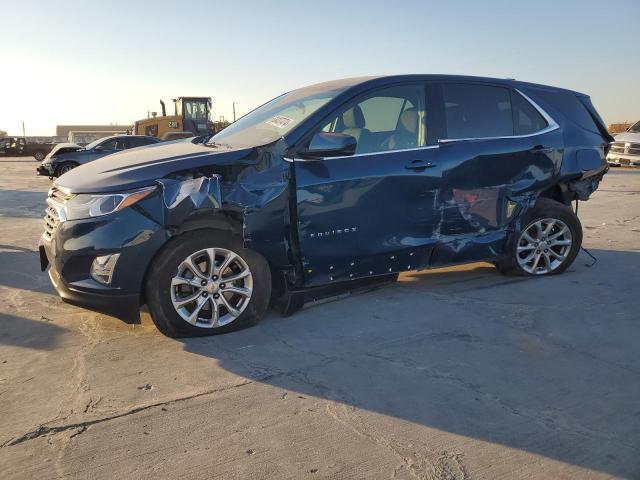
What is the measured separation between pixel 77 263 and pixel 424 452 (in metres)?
2.47

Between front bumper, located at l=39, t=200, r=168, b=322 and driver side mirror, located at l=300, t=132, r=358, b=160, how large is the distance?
1191 mm

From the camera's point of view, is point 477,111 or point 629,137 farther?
point 629,137

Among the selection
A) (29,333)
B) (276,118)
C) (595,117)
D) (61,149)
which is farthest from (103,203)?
(61,149)

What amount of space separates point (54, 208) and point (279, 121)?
5.94 ft

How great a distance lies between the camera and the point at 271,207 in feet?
12.7

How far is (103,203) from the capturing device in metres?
3.52

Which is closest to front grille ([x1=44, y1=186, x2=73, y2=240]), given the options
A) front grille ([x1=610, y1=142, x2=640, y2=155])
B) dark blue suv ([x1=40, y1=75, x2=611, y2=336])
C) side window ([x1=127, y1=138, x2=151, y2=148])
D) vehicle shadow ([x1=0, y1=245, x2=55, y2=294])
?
dark blue suv ([x1=40, y1=75, x2=611, y2=336])

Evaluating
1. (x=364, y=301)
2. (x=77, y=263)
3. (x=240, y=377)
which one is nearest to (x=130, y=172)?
(x=77, y=263)

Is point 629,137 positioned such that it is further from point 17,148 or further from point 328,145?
point 17,148

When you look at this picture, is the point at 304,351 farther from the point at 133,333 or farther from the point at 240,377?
the point at 133,333

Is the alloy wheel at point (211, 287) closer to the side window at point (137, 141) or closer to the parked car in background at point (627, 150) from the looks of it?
the side window at point (137, 141)

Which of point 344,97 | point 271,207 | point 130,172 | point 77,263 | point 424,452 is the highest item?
point 344,97

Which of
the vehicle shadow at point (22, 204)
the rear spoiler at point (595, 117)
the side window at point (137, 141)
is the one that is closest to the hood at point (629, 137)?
the rear spoiler at point (595, 117)

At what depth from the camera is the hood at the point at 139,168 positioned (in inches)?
140
